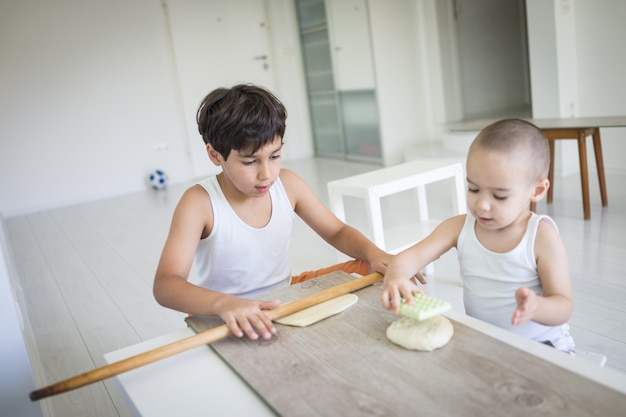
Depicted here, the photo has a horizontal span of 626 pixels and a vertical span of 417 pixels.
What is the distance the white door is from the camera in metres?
5.97

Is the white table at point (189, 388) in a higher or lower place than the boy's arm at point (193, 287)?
lower

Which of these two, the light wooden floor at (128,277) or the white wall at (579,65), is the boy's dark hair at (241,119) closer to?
the light wooden floor at (128,277)

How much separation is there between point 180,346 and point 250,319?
0.12m

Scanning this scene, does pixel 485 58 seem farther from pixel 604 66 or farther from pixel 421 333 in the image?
pixel 421 333

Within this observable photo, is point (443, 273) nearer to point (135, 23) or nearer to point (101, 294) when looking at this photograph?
point (101, 294)

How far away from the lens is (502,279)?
3.42ft

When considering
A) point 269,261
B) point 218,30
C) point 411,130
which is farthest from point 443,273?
point 218,30

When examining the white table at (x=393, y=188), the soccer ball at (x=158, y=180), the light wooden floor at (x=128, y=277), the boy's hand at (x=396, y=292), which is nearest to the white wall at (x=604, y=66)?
the light wooden floor at (x=128, y=277)

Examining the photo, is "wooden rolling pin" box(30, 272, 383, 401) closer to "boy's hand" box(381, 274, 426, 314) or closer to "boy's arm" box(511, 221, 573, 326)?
"boy's hand" box(381, 274, 426, 314)

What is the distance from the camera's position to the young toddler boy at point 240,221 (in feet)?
3.84

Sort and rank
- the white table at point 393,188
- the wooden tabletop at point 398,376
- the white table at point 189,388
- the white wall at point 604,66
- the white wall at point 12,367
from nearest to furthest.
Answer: the wooden tabletop at point 398,376 < the white table at point 189,388 < the white wall at point 12,367 < the white table at point 393,188 < the white wall at point 604,66

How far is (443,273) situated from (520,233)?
5.03 ft

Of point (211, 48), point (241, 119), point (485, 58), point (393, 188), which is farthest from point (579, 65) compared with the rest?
point (211, 48)

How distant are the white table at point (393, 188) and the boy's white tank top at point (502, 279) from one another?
45.2 inches
